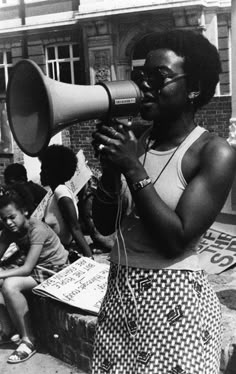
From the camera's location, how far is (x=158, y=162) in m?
1.87

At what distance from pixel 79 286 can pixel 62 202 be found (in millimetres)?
1065

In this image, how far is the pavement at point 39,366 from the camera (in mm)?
3756

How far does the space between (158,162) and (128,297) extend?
40cm

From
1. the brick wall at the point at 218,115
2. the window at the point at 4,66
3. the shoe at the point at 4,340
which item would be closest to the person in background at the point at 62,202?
the shoe at the point at 4,340

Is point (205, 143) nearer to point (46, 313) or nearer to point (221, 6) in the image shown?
point (46, 313)

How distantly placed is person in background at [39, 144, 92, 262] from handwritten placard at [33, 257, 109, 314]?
23.9 inches

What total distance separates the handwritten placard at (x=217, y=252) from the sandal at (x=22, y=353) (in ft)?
4.37

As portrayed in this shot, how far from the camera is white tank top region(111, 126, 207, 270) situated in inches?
70.9

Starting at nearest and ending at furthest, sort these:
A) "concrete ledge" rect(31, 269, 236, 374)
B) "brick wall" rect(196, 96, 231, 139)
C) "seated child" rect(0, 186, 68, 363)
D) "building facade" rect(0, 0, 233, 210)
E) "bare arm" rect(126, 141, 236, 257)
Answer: "bare arm" rect(126, 141, 236, 257), "concrete ledge" rect(31, 269, 236, 374), "seated child" rect(0, 186, 68, 363), "brick wall" rect(196, 96, 231, 139), "building facade" rect(0, 0, 233, 210)

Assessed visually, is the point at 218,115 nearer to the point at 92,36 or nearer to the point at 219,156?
the point at 92,36

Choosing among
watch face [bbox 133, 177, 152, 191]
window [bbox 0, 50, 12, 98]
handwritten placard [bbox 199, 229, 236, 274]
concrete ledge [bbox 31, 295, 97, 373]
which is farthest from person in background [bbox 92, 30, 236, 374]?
window [bbox 0, 50, 12, 98]

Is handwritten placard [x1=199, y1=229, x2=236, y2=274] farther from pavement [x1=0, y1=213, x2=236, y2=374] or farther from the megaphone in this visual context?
the megaphone

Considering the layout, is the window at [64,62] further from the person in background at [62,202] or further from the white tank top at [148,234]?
the white tank top at [148,234]

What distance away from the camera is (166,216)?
170cm
